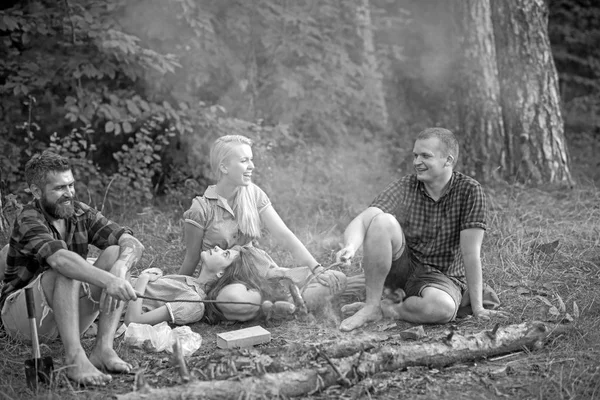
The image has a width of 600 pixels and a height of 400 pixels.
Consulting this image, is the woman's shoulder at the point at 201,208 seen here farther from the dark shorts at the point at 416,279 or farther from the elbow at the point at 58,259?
the dark shorts at the point at 416,279

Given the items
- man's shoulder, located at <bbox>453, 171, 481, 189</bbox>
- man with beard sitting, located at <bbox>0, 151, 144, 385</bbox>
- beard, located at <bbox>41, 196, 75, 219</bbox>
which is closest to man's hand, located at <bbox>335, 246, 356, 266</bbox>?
man's shoulder, located at <bbox>453, 171, 481, 189</bbox>

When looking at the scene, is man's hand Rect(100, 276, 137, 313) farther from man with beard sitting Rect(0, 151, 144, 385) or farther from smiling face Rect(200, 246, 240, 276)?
smiling face Rect(200, 246, 240, 276)

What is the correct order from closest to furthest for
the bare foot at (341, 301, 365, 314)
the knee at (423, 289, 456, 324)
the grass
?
the grass, the knee at (423, 289, 456, 324), the bare foot at (341, 301, 365, 314)

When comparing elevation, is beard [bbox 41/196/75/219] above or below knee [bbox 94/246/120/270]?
above

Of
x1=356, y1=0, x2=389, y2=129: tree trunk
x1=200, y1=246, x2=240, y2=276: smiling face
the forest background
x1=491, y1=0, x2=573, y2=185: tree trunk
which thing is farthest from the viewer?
x1=356, y1=0, x2=389, y2=129: tree trunk

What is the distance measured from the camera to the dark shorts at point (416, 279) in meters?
4.18

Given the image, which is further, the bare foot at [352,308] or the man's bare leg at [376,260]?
the bare foot at [352,308]

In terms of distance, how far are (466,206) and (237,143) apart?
1490 mm

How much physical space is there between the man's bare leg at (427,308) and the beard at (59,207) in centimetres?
203

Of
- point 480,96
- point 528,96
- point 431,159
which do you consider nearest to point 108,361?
point 431,159

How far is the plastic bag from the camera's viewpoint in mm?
3863

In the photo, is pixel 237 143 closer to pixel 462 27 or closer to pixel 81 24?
pixel 81 24

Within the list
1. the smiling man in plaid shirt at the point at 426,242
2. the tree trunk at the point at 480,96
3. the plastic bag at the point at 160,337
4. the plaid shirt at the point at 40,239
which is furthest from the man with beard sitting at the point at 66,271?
the tree trunk at the point at 480,96

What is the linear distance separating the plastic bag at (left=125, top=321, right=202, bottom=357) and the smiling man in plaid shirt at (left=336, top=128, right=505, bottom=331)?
35.8 inches
